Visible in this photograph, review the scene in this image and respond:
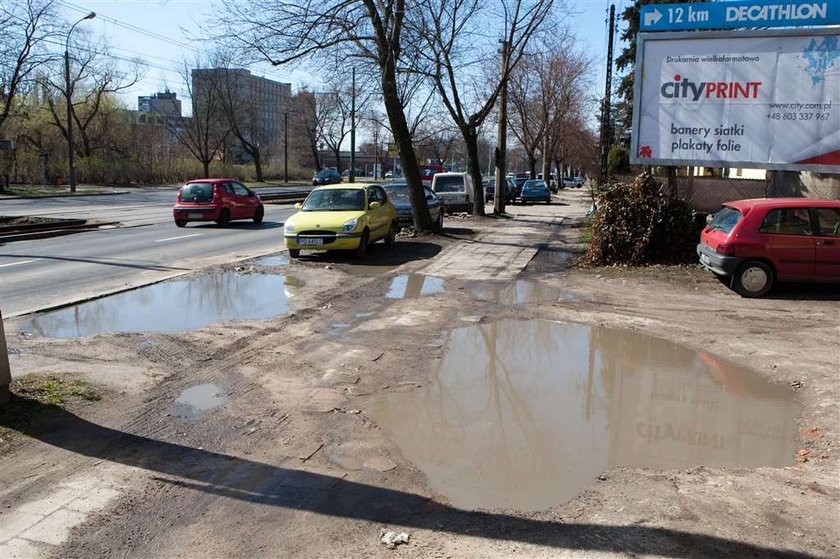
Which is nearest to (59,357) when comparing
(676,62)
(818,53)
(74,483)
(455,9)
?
(74,483)

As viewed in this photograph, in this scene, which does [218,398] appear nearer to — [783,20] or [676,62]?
[676,62]

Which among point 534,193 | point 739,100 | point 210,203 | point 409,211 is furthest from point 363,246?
point 534,193

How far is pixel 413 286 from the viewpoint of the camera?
37.9ft

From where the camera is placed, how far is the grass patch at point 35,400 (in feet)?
15.7

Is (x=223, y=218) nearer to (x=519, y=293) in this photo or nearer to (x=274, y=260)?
(x=274, y=260)

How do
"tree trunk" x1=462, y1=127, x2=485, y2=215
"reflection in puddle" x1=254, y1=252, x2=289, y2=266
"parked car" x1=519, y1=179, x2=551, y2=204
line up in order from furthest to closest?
"parked car" x1=519, y1=179, x2=551, y2=204, "tree trunk" x1=462, y1=127, x2=485, y2=215, "reflection in puddle" x1=254, y1=252, x2=289, y2=266

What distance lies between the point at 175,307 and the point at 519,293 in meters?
5.33

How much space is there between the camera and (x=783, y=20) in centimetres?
1422

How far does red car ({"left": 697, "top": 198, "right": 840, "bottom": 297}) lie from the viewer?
10.1 metres

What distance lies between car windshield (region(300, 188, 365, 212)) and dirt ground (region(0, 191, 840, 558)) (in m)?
6.83

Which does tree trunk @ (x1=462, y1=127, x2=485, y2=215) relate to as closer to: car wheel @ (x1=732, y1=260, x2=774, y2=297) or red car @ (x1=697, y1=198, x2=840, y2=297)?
red car @ (x1=697, y1=198, x2=840, y2=297)

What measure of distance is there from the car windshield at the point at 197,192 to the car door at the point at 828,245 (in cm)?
1744

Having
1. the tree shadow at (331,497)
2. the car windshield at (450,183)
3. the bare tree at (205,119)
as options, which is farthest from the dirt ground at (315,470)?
the bare tree at (205,119)

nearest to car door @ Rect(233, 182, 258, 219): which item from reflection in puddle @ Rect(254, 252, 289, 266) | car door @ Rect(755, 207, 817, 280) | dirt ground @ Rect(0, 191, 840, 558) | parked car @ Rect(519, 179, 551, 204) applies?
reflection in puddle @ Rect(254, 252, 289, 266)
